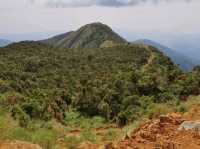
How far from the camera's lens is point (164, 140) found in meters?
9.45

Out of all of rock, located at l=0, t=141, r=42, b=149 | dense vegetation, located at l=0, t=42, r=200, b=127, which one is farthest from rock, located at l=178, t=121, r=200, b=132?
dense vegetation, located at l=0, t=42, r=200, b=127

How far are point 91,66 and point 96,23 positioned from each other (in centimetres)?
10810

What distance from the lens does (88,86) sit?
53.9 m

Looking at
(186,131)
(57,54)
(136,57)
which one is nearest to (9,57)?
(57,54)

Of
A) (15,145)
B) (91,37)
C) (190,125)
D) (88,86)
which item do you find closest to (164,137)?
(190,125)

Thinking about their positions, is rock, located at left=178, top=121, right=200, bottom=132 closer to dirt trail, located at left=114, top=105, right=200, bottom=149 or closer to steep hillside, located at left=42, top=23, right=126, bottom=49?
dirt trail, located at left=114, top=105, right=200, bottom=149

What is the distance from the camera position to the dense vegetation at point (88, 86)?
35469 millimetres

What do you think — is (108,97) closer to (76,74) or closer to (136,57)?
(76,74)

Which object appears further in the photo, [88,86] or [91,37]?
[91,37]

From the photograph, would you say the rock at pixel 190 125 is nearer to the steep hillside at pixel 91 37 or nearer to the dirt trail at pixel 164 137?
the dirt trail at pixel 164 137

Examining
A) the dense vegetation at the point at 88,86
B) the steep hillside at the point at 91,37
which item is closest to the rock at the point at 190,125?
the dense vegetation at the point at 88,86

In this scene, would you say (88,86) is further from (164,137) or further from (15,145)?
(164,137)

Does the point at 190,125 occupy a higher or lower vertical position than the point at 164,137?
higher

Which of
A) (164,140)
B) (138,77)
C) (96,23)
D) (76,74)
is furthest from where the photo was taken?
(96,23)
